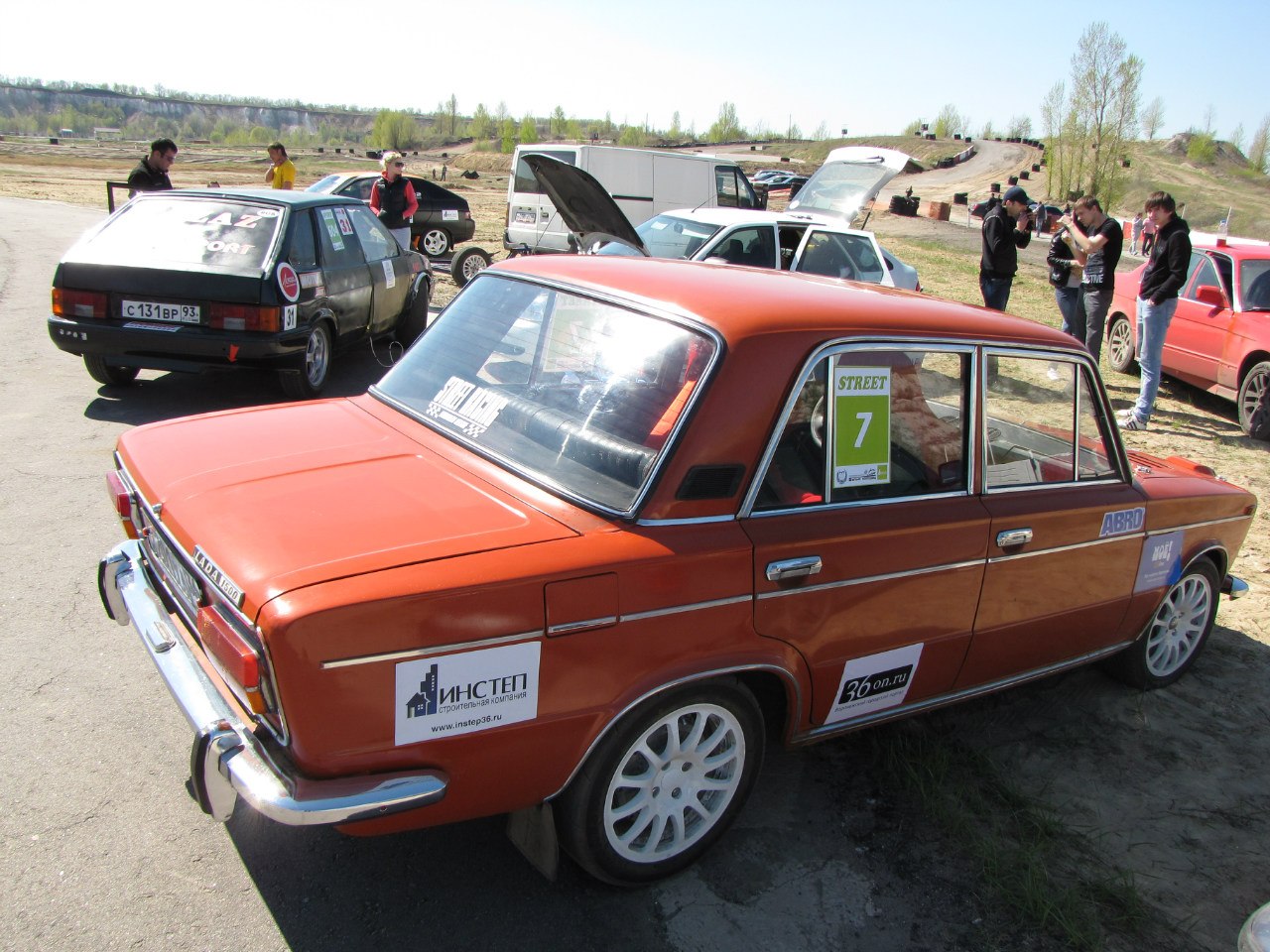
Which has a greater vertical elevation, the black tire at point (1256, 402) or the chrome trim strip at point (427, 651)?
the chrome trim strip at point (427, 651)

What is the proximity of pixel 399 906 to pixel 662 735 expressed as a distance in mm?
859

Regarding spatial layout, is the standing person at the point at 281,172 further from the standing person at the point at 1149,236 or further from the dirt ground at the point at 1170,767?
the dirt ground at the point at 1170,767

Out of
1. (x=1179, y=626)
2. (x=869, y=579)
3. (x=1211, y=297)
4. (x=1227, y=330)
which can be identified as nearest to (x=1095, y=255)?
(x=1211, y=297)

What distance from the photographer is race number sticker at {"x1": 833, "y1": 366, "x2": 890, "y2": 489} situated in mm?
2957

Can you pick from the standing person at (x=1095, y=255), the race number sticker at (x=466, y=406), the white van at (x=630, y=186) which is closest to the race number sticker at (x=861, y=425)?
the race number sticker at (x=466, y=406)

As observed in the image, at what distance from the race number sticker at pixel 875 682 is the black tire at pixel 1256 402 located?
7.33 meters

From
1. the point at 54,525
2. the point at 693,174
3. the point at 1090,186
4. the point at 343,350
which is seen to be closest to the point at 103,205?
the point at 693,174

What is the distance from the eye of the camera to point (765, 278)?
336cm

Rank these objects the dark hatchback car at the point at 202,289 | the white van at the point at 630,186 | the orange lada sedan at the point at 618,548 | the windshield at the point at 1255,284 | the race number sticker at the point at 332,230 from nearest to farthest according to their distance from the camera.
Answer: the orange lada sedan at the point at 618,548 → the dark hatchback car at the point at 202,289 → the race number sticker at the point at 332,230 → the windshield at the point at 1255,284 → the white van at the point at 630,186

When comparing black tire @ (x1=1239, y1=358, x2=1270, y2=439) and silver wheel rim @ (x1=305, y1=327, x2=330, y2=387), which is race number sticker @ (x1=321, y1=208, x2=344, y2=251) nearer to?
silver wheel rim @ (x1=305, y1=327, x2=330, y2=387)

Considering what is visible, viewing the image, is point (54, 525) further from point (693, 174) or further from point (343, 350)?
point (693, 174)

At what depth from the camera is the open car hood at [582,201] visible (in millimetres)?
7332

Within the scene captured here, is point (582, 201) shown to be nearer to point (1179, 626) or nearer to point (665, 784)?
point (1179, 626)

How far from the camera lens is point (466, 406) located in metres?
3.21
